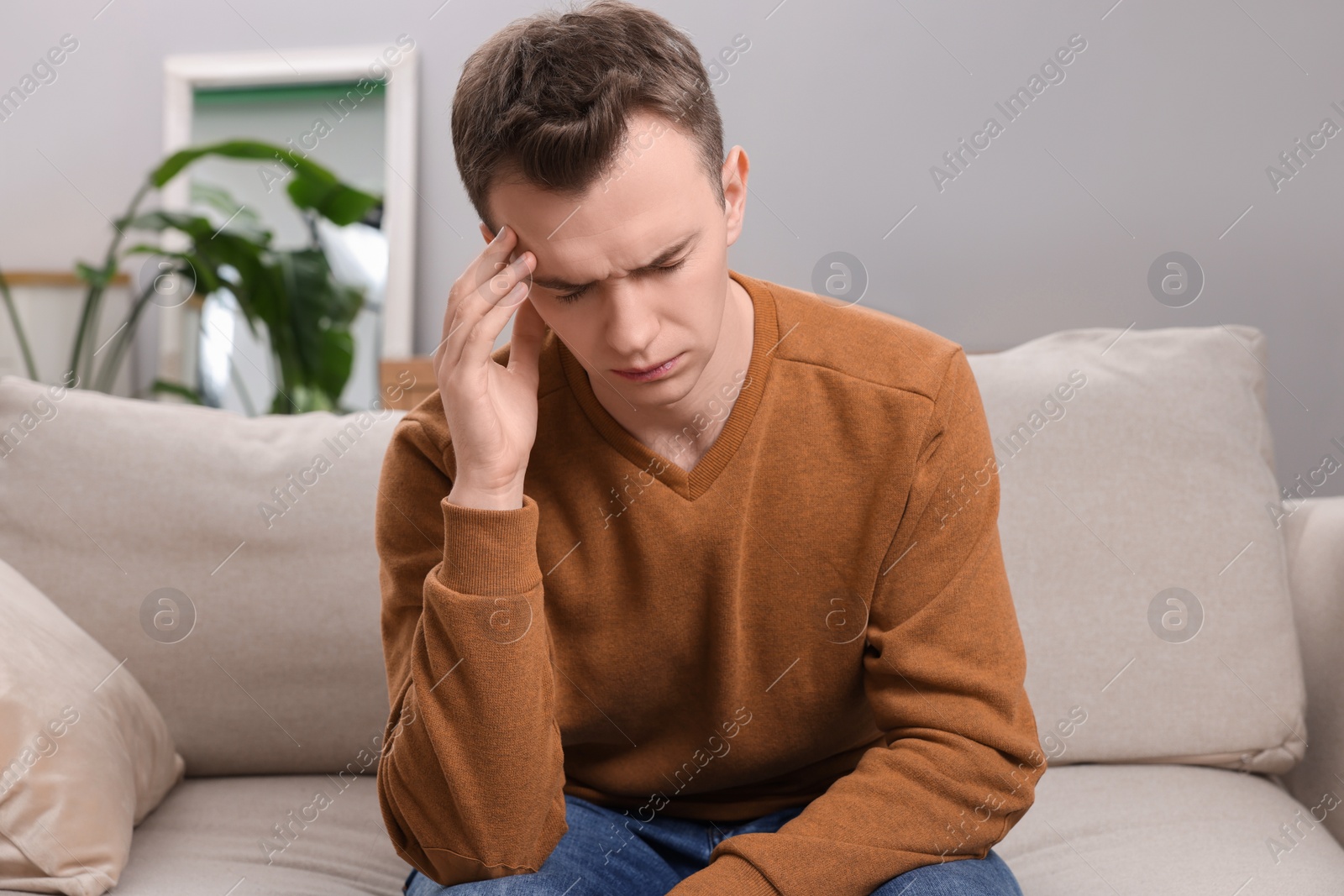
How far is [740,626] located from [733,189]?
1.36ft

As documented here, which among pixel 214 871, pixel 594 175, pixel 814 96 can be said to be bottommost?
pixel 214 871

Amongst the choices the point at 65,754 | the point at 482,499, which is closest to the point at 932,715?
the point at 482,499

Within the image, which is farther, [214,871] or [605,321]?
[214,871]

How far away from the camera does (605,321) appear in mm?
896

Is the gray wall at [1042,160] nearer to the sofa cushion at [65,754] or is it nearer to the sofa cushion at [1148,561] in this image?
the sofa cushion at [1148,561]

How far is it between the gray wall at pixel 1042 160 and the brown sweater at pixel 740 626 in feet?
4.34

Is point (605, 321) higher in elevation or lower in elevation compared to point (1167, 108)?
lower

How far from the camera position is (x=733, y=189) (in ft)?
3.33

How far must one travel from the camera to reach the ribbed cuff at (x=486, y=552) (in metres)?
0.94

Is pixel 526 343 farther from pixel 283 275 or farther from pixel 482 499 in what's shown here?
pixel 283 275

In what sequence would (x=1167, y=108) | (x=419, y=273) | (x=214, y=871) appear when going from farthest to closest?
1. (x=419, y=273)
2. (x=1167, y=108)
3. (x=214, y=871)

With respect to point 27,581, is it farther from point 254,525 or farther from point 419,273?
point 419,273

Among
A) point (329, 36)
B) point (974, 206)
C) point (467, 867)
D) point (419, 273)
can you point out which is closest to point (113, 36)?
point (329, 36)

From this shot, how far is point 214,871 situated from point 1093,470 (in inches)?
45.4
